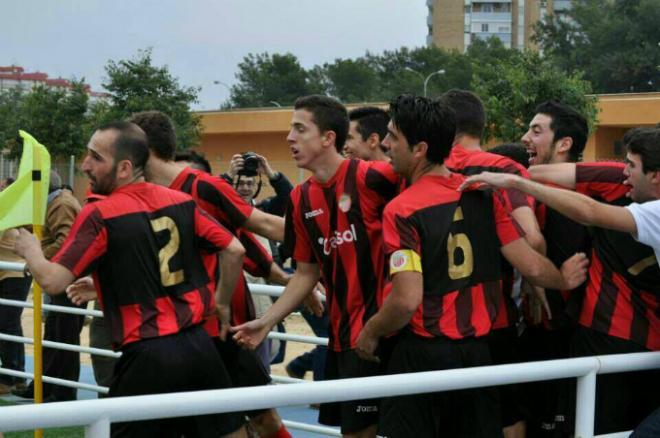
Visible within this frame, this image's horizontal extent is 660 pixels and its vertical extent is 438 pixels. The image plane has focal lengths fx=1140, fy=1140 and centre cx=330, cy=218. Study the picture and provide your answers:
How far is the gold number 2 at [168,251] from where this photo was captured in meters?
4.95

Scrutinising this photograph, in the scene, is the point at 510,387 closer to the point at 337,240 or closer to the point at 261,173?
the point at 337,240

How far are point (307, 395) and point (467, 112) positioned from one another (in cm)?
249

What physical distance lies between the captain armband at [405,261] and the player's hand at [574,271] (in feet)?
2.69

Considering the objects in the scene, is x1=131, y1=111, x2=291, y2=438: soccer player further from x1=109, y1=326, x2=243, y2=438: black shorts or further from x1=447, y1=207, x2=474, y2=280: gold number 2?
x1=447, y1=207, x2=474, y2=280: gold number 2

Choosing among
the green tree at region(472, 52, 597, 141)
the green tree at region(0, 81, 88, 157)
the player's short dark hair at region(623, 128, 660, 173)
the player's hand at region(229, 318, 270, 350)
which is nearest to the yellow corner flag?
the player's hand at region(229, 318, 270, 350)

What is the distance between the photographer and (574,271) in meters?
4.95

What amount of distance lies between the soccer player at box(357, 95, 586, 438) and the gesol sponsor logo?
19.3 inches

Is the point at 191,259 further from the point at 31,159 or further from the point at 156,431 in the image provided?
the point at 31,159

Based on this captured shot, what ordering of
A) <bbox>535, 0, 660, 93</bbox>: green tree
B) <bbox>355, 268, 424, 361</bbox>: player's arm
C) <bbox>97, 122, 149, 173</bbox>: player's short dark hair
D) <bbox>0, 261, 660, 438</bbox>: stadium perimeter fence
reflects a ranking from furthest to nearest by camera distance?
<bbox>535, 0, 660, 93</bbox>: green tree
<bbox>97, 122, 149, 173</bbox>: player's short dark hair
<bbox>355, 268, 424, 361</bbox>: player's arm
<bbox>0, 261, 660, 438</bbox>: stadium perimeter fence

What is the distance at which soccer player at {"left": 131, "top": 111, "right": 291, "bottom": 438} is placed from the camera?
19.7 ft

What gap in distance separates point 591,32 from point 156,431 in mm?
79354

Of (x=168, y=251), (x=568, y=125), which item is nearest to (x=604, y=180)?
(x=568, y=125)

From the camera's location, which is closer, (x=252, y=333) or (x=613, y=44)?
(x=252, y=333)

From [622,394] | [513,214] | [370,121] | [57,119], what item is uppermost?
[57,119]
